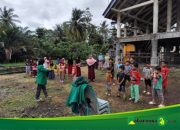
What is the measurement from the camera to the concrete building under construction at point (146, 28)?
52.6ft

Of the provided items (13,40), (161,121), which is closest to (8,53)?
(13,40)

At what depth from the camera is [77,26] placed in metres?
40.4

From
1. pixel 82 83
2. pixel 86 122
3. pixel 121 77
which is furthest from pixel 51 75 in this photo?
pixel 86 122

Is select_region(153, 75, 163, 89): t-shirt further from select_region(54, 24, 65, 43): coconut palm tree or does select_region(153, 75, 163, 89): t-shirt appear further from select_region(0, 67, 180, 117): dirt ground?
select_region(54, 24, 65, 43): coconut palm tree

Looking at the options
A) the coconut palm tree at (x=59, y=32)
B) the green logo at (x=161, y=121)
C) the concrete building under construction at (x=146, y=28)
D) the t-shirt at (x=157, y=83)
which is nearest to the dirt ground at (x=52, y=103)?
the t-shirt at (x=157, y=83)

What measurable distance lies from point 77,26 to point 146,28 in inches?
718

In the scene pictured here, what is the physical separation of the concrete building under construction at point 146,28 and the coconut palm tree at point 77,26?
1740 cm

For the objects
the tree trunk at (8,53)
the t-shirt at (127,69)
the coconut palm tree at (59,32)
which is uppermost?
the coconut palm tree at (59,32)

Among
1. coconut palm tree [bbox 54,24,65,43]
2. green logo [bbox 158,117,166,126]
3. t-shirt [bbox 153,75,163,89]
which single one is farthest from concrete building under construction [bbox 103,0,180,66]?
coconut palm tree [bbox 54,24,65,43]

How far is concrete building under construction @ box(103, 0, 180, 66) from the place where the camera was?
16.0m

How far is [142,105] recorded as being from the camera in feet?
24.8

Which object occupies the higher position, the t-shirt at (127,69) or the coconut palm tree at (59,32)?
the coconut palm tree at (59,32)

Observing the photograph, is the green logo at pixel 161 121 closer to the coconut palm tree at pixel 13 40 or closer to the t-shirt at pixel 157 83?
the t-shirt at pixel 157 83

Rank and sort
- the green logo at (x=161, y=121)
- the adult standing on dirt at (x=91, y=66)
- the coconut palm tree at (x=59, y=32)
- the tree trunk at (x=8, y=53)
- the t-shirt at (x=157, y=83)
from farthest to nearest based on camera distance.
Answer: the coconut palm tree at (x=59, y=32) < the tree trunk at (x=8, y=53) < the adult standing on dirt at (x=91, y=66) < the t-shirt at (x=157, y=83) < the green logo at (x=161, y=121)
